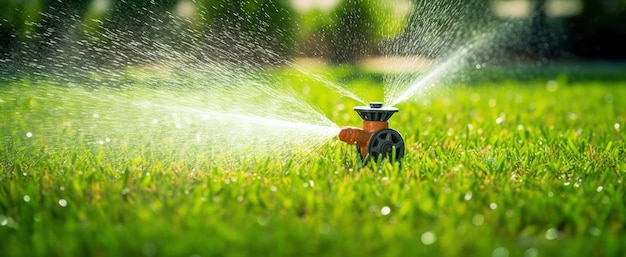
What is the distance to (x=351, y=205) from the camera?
7.20ft

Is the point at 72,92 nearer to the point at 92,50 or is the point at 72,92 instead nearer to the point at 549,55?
the point at 92,50

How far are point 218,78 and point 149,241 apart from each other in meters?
4.89

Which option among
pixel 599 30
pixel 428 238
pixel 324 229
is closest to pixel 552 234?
pixel 428 238

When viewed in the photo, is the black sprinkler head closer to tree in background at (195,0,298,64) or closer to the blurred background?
the blurred background

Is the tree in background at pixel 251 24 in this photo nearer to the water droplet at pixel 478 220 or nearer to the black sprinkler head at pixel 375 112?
the black sprinkler head at pixel 375 112

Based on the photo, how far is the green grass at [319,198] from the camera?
1.84 meters

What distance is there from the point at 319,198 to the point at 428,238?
462 mm

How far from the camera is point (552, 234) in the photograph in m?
1.98

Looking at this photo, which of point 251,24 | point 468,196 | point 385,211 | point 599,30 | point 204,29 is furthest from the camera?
point 599,30

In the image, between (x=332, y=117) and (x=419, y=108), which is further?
(x=419, y=108)

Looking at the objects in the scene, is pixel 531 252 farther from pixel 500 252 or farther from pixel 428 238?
pixel 428 238

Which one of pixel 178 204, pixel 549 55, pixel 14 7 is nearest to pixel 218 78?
pixel 14 7

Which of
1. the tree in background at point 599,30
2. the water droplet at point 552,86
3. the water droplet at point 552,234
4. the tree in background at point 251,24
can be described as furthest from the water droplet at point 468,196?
the tree in background at point 599,30

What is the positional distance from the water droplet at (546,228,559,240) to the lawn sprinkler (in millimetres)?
878
